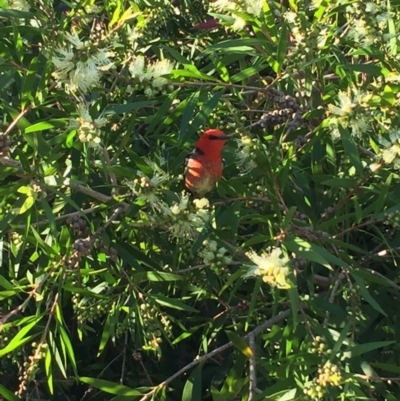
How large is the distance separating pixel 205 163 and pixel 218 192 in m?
0.19

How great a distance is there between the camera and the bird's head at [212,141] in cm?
200

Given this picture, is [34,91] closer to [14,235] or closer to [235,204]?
[14,235]

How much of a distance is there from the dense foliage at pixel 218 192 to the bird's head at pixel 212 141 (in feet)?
0.13

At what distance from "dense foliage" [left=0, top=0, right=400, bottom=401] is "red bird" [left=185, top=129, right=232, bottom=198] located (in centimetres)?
5

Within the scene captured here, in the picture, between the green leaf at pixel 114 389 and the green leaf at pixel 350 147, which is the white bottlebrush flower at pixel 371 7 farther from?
the green leaf at pixel 114 389

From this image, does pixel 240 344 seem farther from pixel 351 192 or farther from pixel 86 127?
pixel 86 127

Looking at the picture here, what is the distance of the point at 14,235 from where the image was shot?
5.75 ft

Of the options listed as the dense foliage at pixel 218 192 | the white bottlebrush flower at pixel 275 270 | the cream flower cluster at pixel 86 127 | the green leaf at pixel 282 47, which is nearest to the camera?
the white bottlebrush flower at pixel 275 270

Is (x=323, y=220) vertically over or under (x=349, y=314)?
over

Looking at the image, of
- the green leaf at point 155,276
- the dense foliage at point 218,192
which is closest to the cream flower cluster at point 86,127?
the dense foliage at point 218,192

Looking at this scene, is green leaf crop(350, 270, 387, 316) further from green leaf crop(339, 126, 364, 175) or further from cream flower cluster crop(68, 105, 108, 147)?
cream flower cluster crop(68, 105, 108, 147)

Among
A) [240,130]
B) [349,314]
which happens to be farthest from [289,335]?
[240,130]

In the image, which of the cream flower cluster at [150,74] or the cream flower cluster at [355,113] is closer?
the cream flower cluster at [355,113]

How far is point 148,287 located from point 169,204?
499mm
